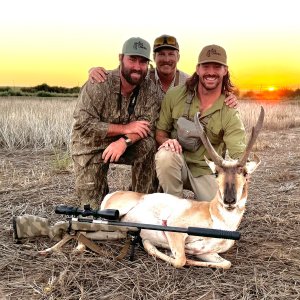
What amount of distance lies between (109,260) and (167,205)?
785 mm

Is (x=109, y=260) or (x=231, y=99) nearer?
(x=109, y=260)

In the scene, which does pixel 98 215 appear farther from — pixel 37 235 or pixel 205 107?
pixel 205 107

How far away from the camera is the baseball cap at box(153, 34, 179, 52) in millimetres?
7035

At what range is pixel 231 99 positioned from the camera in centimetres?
565

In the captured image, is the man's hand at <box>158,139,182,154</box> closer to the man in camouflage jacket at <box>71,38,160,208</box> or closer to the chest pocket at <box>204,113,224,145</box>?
the chest pocket at <box>204,113,224,145</box>

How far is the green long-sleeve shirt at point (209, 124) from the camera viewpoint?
5.46 m

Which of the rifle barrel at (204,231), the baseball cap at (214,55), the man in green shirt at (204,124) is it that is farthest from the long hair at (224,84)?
the rifle barrel at (204,231)

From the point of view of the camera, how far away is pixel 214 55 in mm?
5430

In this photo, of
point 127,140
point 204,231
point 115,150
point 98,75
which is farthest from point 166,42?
point 204,231

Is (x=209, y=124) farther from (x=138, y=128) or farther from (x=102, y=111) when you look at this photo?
(x=102, y=111)

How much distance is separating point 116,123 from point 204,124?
50.0 inches

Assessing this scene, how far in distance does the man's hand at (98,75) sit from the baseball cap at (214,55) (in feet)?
4.39

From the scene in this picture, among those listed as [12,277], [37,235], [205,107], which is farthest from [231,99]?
[12,277]

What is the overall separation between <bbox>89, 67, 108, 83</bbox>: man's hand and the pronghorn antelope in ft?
6.27
